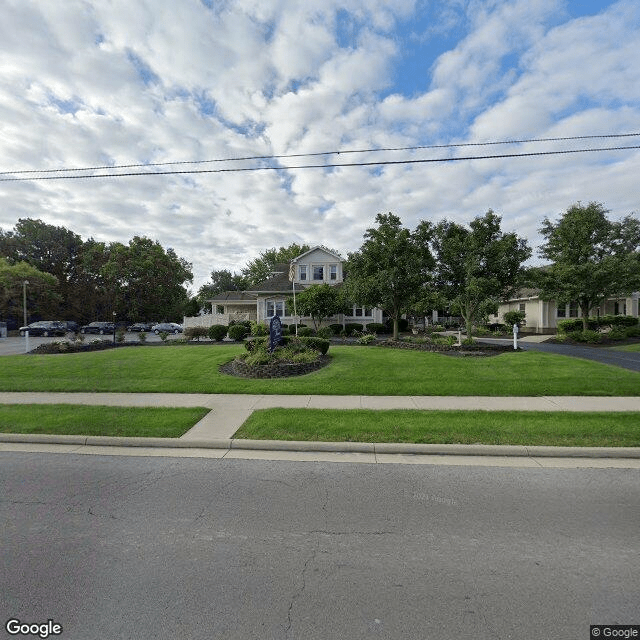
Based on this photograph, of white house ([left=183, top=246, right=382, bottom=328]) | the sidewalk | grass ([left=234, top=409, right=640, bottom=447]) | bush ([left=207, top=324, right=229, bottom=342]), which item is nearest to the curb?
the sidewalk

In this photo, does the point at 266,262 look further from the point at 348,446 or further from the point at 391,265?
the point at 348,446

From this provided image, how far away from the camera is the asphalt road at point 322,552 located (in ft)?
8.08

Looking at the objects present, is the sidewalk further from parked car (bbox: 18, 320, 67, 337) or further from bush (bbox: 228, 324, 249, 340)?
parked car (bbox: 18, 320, 67, 337)

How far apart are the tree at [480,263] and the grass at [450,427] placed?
905 cm

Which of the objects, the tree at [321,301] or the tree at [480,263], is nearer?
the tree at [480,263]

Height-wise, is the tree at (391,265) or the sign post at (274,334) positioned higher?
the tree at (391,265)

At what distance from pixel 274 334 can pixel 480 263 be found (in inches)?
372

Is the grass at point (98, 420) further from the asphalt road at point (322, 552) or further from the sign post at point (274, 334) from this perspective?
the sign post at point (274, 334)

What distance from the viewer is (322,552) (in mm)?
3209

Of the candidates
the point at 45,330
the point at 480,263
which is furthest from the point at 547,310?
the point at 45,330

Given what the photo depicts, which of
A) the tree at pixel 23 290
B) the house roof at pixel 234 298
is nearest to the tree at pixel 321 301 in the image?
the house roof at pixel 234 298

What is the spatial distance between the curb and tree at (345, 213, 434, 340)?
1277cm

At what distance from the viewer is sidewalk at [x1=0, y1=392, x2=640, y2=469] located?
211 inches

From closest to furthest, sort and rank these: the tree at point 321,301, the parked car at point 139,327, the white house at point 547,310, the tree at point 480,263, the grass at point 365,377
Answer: the grass at point 365,377
the tree at point 480,263
the tree at point 321,301
the white house at point 547,310
the parked car at point 139,327
